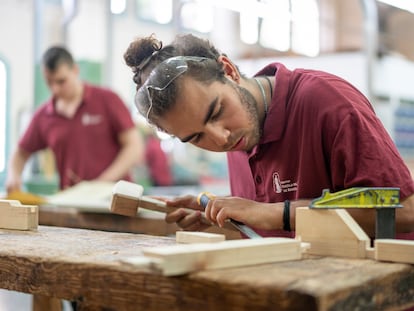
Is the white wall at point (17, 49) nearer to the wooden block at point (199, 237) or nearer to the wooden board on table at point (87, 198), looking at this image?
the wooden board on table at point (87, 198)

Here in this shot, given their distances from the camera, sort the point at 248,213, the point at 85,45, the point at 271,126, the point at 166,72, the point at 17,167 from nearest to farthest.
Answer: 1. the point at 248,213
2. the point at 166,72
3. the point at 271,126
4. the point at 17,167
5. the point at 85,45

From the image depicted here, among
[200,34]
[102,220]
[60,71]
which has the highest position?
[200,34]

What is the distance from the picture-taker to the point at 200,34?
6.22 m

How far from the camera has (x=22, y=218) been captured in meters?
1.86

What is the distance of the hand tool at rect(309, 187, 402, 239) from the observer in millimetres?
1463

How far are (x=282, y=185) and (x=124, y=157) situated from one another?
8.58 feet

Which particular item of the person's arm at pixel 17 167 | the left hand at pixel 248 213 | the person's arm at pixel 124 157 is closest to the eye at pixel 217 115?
the left hand at pixel 248 213

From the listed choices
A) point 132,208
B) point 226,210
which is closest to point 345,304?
point 226,210

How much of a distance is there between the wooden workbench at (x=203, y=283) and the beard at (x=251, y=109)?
0.59 metres

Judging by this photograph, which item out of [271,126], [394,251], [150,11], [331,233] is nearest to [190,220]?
[271,126]

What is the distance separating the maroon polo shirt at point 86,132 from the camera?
452 centimetres

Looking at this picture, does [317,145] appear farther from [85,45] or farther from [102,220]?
[85,45]

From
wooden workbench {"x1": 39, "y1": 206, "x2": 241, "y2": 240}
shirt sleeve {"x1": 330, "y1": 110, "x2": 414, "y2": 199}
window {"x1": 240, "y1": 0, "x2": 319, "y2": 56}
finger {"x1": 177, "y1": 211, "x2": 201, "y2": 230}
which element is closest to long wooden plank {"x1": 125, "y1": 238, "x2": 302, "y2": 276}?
shirt sleeve {"x1": 330, "y1": 110, "x2": 414, "y2": 199}

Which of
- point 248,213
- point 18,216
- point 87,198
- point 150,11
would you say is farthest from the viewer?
point 150,11
